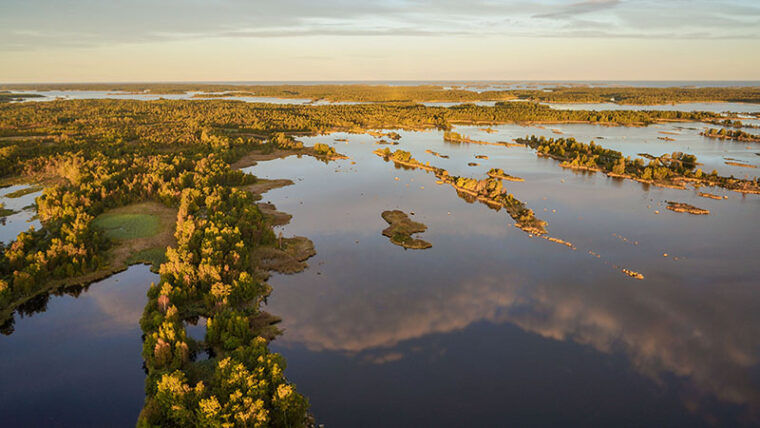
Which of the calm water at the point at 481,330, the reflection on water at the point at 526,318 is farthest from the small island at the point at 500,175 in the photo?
the calm water at the point at 481,330

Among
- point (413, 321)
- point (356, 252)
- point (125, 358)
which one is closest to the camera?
point (125, 358)

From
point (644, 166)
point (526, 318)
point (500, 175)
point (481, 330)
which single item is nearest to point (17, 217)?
point (481, 330)

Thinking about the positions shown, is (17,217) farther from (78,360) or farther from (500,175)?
(500,175)

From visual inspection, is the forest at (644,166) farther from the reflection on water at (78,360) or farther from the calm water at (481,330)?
the reflection on water at (78,360)

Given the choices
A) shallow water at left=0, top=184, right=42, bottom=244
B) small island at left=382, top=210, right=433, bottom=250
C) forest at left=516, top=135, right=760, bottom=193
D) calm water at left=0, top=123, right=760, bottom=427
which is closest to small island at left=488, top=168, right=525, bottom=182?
forest at left=516, top=135, right=760, bottom=193

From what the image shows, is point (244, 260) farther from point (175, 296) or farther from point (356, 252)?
point (356, 252)

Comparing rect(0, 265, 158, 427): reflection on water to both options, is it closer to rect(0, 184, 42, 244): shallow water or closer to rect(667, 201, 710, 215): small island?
rect(0, 184, 42, 244): shallow water

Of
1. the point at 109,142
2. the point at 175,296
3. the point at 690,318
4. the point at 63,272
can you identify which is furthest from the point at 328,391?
the point at 109,142
